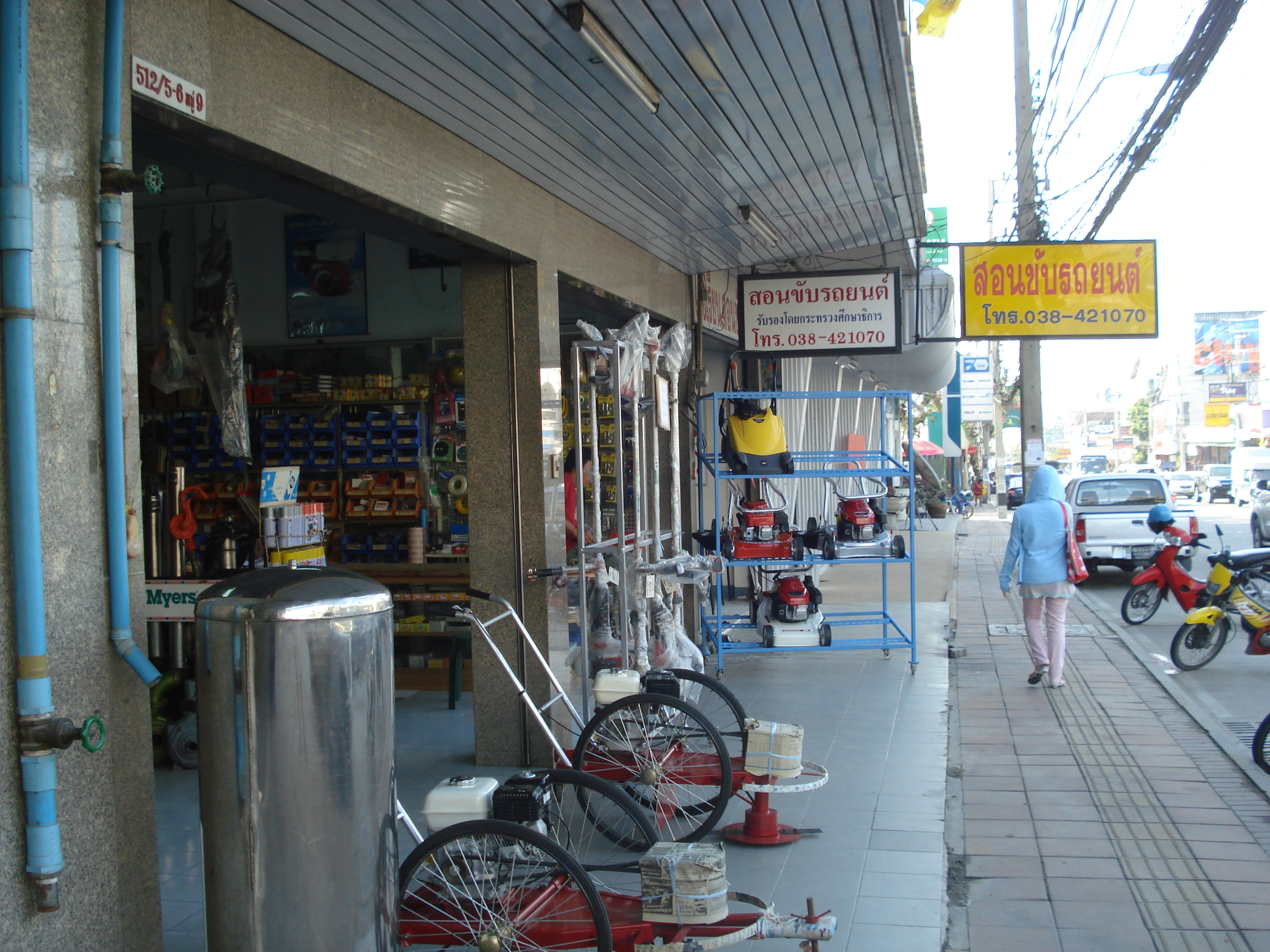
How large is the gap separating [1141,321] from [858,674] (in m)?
4.16

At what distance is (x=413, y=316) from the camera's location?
909 cm

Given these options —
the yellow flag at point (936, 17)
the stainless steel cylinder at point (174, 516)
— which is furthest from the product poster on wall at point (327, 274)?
the yellow flag at point (936, 17)

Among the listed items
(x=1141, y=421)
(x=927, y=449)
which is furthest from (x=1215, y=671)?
(x=1141, y=421)

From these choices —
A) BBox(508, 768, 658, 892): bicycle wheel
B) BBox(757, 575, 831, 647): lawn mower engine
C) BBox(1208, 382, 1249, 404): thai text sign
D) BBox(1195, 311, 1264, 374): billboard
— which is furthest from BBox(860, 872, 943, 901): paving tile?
BBox(1195, 311, 1264, 374): billboard

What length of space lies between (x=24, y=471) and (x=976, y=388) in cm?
Result: 3186

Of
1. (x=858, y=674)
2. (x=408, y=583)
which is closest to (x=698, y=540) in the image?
(x=858, y=674)

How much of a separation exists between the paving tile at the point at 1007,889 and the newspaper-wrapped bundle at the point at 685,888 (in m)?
1.50

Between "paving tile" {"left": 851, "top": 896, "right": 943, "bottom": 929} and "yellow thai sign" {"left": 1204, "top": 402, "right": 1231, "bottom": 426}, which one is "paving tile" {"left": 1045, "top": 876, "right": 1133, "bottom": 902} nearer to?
"paving tile" {"left": 851, "top": 896, "right": 943, "bottom": 929}

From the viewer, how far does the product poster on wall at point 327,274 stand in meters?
9.10

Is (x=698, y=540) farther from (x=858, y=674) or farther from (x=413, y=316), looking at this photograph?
(x=413, y=316)

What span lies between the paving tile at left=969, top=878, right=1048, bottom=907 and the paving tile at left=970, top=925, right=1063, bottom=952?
236 millimetres

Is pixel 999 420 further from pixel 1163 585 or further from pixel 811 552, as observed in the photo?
pixel 811 552

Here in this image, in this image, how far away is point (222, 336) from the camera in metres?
6.19

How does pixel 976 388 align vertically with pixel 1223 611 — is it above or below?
above
